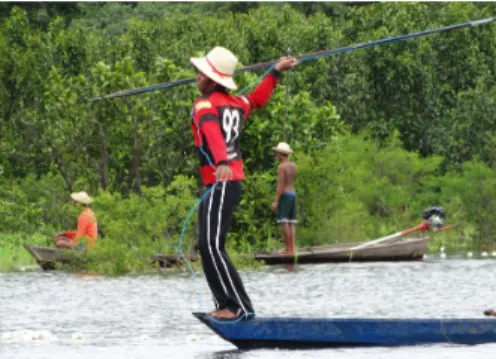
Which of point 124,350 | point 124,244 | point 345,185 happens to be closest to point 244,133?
point 345,185

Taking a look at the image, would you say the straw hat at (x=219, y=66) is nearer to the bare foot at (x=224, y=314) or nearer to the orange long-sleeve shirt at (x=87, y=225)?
the bare foot at (x=224, y=314)

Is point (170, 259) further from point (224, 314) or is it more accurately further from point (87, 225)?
point (224, 314)

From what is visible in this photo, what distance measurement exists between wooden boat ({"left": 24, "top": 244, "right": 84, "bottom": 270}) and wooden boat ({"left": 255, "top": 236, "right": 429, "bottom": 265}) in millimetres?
3100

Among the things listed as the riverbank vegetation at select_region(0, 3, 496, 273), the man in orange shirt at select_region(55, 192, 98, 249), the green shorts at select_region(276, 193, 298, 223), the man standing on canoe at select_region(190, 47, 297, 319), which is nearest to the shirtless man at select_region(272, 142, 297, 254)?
the green shorts at select_region(276, 193, 298, 223)

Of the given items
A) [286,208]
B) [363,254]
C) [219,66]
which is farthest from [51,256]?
[219,66]

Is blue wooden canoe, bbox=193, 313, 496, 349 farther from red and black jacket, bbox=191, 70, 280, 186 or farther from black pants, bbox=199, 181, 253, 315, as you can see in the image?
red and black jacket, bbox=191, 70, 280, 186

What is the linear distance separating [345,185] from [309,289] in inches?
408

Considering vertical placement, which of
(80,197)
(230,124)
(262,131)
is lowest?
(80,197)

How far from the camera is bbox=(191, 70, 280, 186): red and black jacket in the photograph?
10977mm

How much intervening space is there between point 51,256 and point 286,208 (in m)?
3.85

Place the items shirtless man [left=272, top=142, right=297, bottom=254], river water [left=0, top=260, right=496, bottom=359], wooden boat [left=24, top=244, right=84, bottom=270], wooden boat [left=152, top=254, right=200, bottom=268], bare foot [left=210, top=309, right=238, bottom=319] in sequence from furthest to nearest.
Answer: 1. shirtless man [left=272, top=142, right=297, bottom=254]
2. wooden boat [left=24, top=244, right=84, bottom=270]
3. wooden boat [left=152, top=254, right=200, bottom=268]
4. bare foot [left=210, top=309, right=238, bottom=319]
5. river water [left=0, top=260, right=496, bottom=359]

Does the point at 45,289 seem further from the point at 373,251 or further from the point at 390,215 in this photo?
the point at 390,215

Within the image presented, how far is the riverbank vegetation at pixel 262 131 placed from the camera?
25.4 metres

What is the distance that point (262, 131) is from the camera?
25.8 metres
